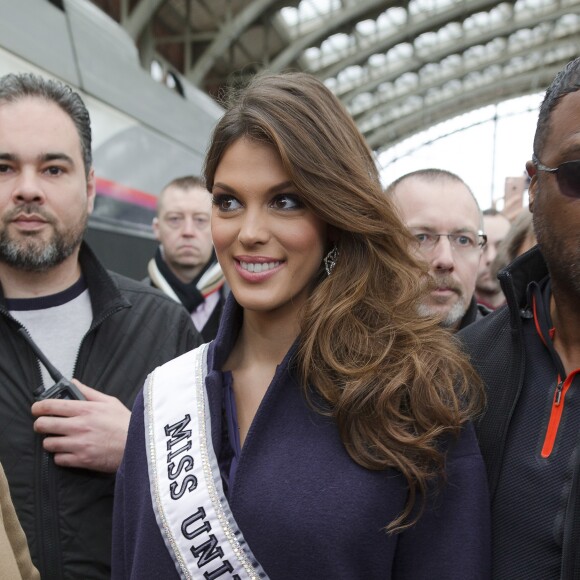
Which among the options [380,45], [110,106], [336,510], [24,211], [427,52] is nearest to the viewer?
[336,510]

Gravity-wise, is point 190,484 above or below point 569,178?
below

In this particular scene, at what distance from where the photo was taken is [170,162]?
5.89m

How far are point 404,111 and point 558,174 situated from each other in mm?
32674

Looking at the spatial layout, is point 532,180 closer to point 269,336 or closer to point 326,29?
point 269,336

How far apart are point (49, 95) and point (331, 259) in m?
1.02

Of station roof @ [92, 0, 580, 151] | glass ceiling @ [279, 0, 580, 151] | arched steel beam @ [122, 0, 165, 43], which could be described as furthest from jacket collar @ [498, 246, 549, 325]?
glass ceiling @ [279, 0, 580, 151]

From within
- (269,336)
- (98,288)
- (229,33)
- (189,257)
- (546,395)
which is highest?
(229,33)

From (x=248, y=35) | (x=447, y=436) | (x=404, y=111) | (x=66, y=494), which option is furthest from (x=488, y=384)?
(x=404, y=111)

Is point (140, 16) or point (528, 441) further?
point (140, 16)

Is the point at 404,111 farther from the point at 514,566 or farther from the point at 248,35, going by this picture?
the point at 514,566

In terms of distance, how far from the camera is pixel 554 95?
1428 mm

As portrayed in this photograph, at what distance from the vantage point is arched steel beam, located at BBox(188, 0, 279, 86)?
17.3 meters

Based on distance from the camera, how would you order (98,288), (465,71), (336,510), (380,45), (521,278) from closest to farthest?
(336,510) < (521,278) < (98,288) < (380,45) < (465,71)

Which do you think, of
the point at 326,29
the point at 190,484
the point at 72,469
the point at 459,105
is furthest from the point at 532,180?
the point at 459,105
